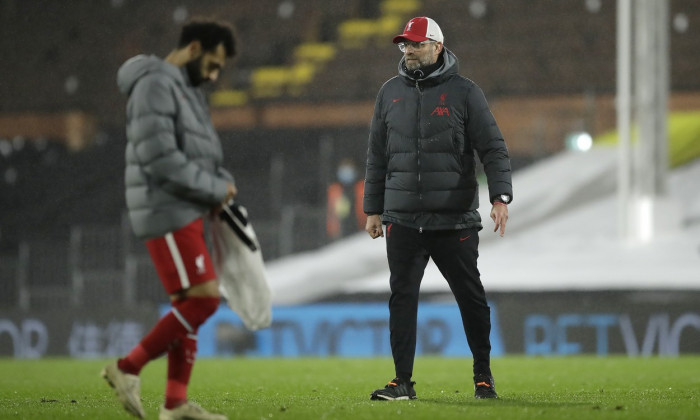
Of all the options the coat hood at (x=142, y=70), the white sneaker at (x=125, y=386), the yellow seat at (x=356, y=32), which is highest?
the yellow seat at (x=356, y=32)

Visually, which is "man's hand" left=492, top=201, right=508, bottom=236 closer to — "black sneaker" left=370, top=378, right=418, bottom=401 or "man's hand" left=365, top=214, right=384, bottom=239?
"man's hand" left=365, top=214, right=384, bottom=239

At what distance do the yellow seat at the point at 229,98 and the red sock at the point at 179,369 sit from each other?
18639 mm

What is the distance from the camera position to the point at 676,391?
6.14 metres

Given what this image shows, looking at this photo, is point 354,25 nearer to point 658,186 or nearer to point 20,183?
Answer: point 20,183

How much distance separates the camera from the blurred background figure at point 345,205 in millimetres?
17469

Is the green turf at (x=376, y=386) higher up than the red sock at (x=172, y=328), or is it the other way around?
the red sock at (x=172, y=328)

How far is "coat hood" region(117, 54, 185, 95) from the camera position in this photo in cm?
420

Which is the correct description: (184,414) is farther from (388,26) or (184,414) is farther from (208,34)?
(388,26)

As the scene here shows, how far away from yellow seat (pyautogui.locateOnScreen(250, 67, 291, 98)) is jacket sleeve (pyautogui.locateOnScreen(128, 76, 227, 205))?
61.1 ft

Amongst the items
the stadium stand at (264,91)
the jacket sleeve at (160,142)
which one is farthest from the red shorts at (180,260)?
the stadium stand at (264,91)

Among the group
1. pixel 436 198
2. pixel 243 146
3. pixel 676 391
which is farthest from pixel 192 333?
pixel 243 146

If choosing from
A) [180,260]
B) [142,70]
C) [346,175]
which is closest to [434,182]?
[180,260]

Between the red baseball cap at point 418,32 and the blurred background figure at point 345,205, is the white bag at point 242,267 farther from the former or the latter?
the blurred background figure at point 345,205

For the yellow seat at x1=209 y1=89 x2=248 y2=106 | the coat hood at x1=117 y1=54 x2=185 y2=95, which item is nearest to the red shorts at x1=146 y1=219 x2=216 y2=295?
the coat hood at x1=117 y1=54 x2=185 y2=95
